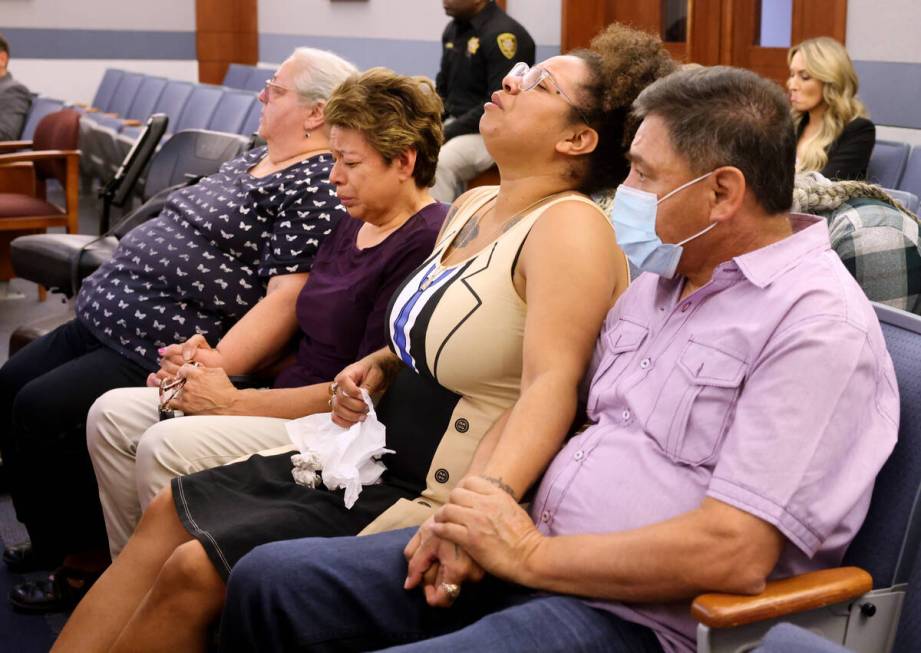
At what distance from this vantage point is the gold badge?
625 cm

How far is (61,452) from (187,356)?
0.44 metres

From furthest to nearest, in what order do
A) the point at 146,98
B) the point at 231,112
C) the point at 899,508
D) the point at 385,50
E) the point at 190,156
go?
the point at 146,98 → the point at 385,50 → the point at 231,112 → the point at 190,156 → the point at 899,508

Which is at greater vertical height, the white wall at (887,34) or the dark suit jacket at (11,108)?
the white wall at (887,34)

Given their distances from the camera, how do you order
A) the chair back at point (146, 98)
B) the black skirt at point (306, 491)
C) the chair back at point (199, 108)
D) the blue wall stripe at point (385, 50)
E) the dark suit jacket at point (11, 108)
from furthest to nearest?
the chair back at point (146, 98)
the blue wall stripe at point (385, 50)
the chair back at point (199, 108)
the dark suit jacket at point (11, 108)
the black skirt at point (306, 491)

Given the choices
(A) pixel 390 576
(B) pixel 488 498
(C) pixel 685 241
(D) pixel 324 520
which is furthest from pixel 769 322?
(D) pixel 324 520

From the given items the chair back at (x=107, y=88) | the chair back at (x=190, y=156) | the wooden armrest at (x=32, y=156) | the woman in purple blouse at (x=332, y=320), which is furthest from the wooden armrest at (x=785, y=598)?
the chair back at (x=107, y=88)

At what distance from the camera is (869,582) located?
4.61 ft

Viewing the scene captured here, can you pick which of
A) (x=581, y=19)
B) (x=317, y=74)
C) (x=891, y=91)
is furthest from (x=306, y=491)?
(x=581, y=19)

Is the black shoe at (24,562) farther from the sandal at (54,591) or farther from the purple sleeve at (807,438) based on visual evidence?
the purple sleeve at (807,438)

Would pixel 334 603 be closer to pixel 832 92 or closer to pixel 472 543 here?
pixel 472 543

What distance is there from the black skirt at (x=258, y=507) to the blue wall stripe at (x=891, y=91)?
4.02 m

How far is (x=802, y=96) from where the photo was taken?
197 inches

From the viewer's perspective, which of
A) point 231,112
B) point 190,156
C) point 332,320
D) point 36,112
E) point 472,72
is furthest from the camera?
point 36,112

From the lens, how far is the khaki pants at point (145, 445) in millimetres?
2227
